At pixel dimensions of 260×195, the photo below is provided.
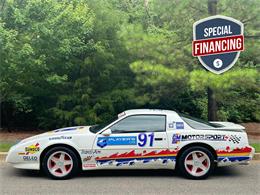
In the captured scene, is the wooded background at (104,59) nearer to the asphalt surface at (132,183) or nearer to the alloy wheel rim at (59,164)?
the asphalt surface at (132,183)

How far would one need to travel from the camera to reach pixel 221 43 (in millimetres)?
10195

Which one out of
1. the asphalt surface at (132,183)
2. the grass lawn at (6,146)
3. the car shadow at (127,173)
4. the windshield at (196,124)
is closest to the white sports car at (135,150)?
the windshield at (196,124)

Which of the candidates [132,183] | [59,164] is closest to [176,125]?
[132,183]

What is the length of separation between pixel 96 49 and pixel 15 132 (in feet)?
13.5

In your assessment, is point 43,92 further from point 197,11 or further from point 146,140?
point 146,140

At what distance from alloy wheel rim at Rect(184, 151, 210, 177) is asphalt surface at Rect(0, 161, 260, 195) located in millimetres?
177

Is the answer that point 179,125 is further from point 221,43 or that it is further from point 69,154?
point 221,43

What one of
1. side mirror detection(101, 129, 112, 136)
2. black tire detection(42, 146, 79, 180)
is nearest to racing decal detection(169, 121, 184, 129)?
side mirror detection(101, 129, 112, 136)

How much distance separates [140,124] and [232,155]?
1.73 meters

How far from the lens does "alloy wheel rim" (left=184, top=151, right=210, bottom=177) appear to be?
703cm

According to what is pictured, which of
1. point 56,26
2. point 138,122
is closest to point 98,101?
point 56,26

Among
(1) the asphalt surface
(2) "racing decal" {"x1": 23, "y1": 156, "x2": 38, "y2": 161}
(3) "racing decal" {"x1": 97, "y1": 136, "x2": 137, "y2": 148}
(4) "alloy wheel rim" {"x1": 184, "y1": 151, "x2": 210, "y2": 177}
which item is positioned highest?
(3) "racing decal" {"x1": 97, "y1": 136, "x2": 137, "y2": 148}

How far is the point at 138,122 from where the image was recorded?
23.6 feet

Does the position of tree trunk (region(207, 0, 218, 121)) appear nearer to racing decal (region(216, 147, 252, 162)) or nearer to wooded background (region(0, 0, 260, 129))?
wooded background (region(0, 0, 260, 129))
